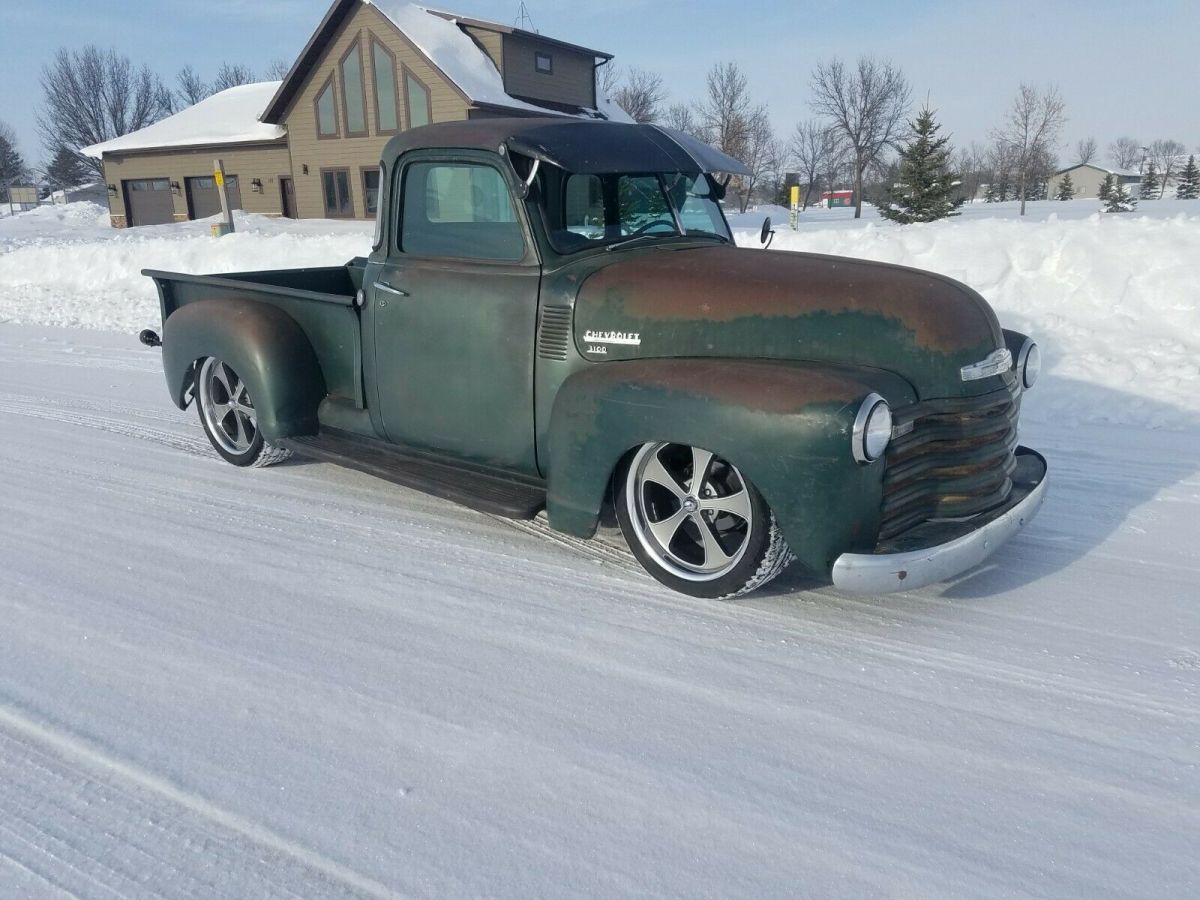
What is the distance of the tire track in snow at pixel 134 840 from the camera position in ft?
7.28

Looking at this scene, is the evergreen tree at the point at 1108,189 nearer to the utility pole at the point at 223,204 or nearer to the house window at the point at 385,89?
the house window at the point at 385,89

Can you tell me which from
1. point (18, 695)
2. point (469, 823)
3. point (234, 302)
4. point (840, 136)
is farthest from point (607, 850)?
point (840, 136)

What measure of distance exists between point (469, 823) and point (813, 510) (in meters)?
1.51

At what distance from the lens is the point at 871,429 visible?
305 centimetres

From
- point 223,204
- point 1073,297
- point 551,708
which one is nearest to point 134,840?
point 551,708

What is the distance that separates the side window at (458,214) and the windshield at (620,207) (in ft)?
0.66

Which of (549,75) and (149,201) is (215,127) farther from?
(549,75)

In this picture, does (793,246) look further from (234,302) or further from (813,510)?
(813,510)

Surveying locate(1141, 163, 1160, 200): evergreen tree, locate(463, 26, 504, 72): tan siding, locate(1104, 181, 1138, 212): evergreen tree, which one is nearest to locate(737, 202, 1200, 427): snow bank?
locate(463, 26, 504, 72): tan siding

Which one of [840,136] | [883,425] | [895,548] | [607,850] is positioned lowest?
[607,850]

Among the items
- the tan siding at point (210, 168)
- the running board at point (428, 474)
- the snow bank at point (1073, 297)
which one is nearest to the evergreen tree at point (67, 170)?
the tan siding at point (210, 168)

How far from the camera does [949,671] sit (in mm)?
3125

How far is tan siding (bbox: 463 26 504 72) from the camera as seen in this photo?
27062 mm

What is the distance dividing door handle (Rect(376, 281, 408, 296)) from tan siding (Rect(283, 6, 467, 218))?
2285cm
